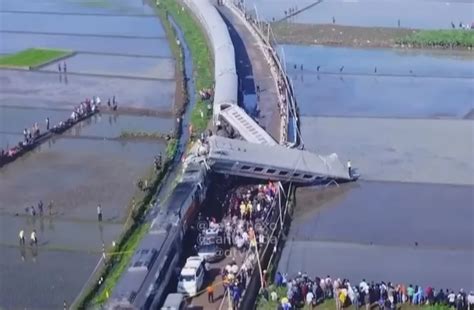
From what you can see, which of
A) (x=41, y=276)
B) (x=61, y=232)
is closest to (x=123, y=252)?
(x=41, y=276)

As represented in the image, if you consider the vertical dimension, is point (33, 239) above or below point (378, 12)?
below

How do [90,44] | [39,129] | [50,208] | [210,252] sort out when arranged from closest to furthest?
[210,252] → [50,208] → [39,129] → [90,44]

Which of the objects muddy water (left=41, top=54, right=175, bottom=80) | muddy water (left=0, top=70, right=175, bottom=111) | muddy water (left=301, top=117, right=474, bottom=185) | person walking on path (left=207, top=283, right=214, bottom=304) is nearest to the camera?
person walking on path (left=207, top=283, right=214, bottom=304)

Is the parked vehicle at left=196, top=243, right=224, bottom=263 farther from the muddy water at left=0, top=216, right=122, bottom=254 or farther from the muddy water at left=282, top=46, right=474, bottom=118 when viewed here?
the muddy water at left=282, top=46, right=474, bottom=118

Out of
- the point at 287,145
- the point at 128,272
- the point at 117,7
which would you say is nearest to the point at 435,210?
the point at 287,145

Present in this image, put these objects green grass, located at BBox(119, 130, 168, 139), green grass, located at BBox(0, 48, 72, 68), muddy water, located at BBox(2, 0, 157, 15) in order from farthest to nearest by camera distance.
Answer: muddy water, located at BBox(2, 0, 157, 15) < green grass, located at BBox(0, 48, 72, 68) < green grass, located at BBox(119, 130, 168, 139)

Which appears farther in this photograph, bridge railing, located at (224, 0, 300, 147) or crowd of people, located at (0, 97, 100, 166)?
bridge railing, located at (224, 0, 300, 147)

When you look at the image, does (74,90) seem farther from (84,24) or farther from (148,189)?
(84,24)

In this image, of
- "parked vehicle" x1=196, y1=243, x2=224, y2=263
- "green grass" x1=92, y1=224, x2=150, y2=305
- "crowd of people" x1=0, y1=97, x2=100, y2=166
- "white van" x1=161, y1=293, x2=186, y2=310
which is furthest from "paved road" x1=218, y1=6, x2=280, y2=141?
"white van" x1=161, y1=293, x2=186, y2=310

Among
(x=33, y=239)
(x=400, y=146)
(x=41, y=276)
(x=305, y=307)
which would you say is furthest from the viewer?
(x=400, y=146)
